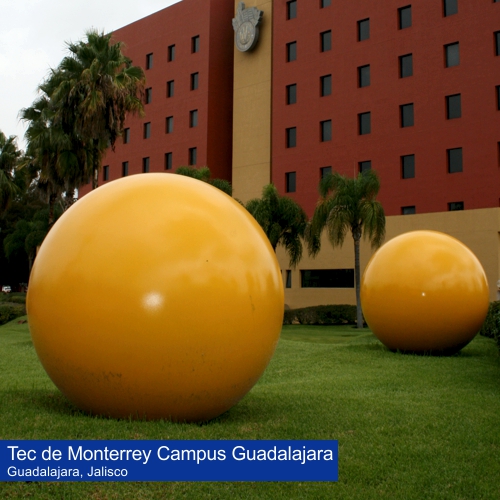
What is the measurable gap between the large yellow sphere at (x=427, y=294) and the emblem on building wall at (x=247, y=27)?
32.2 meters

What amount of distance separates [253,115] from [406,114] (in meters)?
11.7

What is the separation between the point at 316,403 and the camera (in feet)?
24.1

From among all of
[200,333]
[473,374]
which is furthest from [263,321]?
[473,374]

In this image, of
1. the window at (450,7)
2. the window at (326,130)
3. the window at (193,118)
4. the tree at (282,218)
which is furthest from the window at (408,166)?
the window at (193,118)

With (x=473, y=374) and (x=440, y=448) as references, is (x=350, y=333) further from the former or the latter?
(x=440, y=448)

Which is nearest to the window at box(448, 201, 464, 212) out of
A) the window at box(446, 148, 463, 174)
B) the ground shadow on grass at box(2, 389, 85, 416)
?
the window at box(446, 148, 463, 174)

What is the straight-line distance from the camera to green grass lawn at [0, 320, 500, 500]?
4414 mm

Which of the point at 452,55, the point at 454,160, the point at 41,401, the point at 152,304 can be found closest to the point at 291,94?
the point at 452,55

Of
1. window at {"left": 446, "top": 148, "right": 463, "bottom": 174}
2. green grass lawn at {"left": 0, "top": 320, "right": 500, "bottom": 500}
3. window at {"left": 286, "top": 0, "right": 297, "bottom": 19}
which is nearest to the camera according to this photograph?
green grass lawn at {"left": 0, "top": 320, "right": 500, "bottom": 500}

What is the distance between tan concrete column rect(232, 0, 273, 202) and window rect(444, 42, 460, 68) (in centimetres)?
1259

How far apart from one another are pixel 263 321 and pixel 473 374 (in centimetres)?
632

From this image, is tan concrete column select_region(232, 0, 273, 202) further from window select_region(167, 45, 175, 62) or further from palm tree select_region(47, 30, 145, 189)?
palm tree select_region(47, 30, 145, 189)

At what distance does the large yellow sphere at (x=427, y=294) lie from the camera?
41.8 ft

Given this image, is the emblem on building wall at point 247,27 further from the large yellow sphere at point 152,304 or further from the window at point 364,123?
the large yellow sphere at point 152,304
